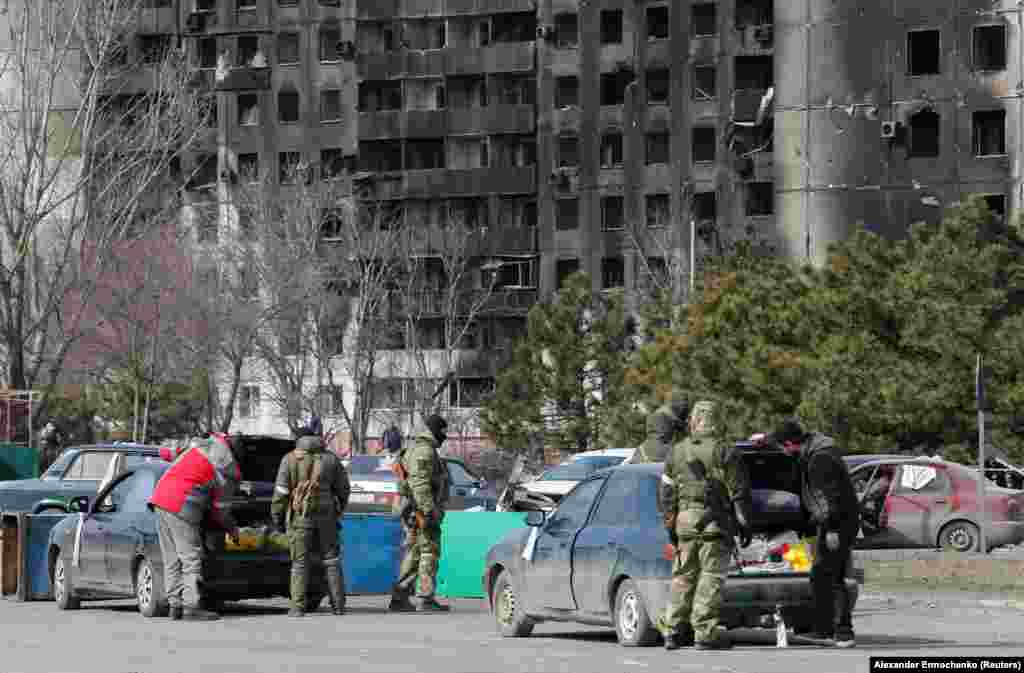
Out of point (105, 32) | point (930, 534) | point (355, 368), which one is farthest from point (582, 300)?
point (930, 534)

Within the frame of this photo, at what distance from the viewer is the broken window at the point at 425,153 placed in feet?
342

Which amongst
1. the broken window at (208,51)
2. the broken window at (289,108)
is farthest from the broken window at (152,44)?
the broken window at (289,108)

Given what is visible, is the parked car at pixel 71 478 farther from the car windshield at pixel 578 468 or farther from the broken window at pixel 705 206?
the broken window at pixel 705 206

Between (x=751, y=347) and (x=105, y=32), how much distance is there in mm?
16180

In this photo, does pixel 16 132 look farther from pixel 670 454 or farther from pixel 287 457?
pixel 670 454

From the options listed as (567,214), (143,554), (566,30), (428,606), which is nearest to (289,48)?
(566,30)

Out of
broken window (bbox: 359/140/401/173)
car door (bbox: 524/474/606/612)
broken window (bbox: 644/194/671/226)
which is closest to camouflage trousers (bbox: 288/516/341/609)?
car door (bbox: 524/474/606/612)

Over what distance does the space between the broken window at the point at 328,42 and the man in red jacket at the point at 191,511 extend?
8474 centimetres

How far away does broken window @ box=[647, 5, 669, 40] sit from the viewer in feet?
324

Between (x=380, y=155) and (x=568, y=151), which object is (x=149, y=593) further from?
(x=380, y=155)

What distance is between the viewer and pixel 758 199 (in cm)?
9644

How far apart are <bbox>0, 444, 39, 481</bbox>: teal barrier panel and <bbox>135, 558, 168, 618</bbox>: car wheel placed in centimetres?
2152

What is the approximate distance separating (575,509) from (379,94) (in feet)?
285

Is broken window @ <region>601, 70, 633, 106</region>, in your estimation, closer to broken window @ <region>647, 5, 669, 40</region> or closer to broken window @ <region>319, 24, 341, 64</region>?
broken window @ <region>647, 5, 669, 40</region>
